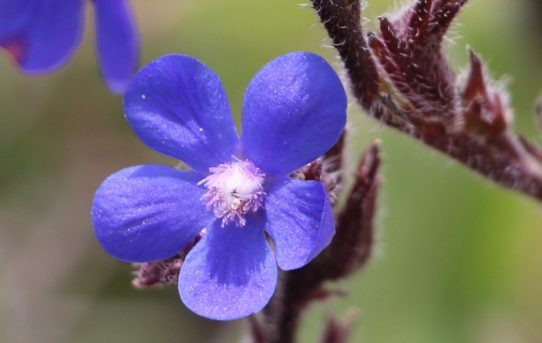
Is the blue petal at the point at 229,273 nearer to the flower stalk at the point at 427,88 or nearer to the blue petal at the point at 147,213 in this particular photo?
the blue petal at the point at 147,213

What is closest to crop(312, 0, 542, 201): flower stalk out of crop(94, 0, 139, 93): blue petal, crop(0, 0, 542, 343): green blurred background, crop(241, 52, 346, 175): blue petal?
crop(241, 52, 346, 175): blue petal

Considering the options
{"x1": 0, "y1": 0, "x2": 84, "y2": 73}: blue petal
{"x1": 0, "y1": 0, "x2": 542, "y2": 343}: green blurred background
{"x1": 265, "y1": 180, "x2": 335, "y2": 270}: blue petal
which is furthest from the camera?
{"x1": 0, "y1": 0, "x2": 542, "y2": 343}: green blurred background

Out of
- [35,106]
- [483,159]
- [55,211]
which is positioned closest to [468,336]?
[483,159]

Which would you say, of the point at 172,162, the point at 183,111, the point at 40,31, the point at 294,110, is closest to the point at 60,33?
the point at 40,31

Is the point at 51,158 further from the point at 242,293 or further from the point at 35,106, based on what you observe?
the point at 242,293

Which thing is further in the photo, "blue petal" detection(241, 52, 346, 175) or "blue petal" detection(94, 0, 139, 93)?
"blue petal" detection(94, 0, 139, 93)

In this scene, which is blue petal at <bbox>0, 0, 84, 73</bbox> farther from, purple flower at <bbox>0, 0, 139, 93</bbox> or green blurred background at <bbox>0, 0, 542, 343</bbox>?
green blurred background at <bbox>0, 0, 542, 343</bbox>

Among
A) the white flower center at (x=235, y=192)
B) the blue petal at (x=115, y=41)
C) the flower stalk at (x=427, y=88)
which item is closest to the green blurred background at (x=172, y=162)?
the flower stalk at (x=427, y=88)
